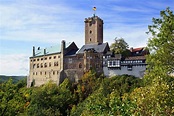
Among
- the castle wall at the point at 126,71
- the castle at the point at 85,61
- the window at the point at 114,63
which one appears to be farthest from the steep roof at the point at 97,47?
the castle wall at the point at 126,71

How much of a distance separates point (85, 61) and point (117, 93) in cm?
4530

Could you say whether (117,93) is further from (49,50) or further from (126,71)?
(49,50)

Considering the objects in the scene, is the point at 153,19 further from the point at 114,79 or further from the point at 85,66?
the point at 85,66

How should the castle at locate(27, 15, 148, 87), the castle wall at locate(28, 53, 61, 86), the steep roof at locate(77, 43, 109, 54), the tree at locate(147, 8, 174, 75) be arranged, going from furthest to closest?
the castle wall at locate(28, 53, 61, 86) → the steep roof at locate(77, 43, 109, 54) → the castle at locate(27, 15, 148, 87) → the tree at locate(147, 8, 174, 75)

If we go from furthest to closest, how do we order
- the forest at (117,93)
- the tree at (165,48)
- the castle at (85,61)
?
the castle at (85,61), the tree at (165,48), the forest at (117,93)

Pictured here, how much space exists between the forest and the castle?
215 centimetres

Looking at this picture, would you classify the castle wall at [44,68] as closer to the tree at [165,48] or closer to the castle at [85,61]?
the castle at [85,61]

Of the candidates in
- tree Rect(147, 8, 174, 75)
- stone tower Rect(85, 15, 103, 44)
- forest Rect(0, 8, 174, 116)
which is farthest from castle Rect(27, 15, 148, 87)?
tree Rect(147, 8, 174, 75)

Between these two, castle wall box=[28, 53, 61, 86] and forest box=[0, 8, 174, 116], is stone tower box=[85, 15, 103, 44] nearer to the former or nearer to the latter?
castle wall box=[28, 53, 61, 86]

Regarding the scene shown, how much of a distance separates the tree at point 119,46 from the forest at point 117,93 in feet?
23.8

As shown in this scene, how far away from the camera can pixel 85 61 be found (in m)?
64.8

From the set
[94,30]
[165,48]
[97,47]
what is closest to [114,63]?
[97,47]

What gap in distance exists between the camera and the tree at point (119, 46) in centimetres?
6225

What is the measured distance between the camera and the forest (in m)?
12.4
